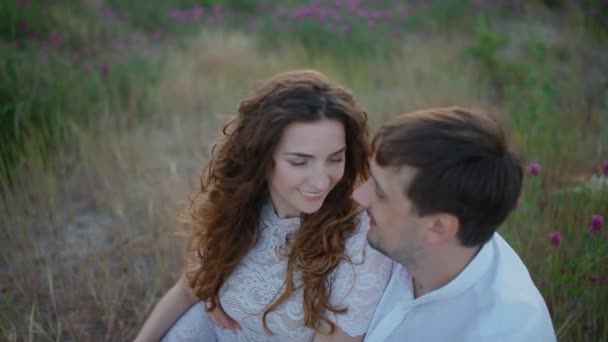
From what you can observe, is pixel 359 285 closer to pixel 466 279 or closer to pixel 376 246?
pixel 376 246

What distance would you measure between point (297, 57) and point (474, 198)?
4.59 meters

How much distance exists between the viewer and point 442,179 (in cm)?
180

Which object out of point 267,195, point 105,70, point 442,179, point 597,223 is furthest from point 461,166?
point 105,70

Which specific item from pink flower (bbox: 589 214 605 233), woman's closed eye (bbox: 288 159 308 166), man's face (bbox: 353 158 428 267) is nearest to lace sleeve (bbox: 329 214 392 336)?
man's face (bbox: 353 158 428 267)

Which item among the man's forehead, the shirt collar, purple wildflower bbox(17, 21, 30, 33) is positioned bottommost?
purple wildflower bbox(17, 21, 30, 33)

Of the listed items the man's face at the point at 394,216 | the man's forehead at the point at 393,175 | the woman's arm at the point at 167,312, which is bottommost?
the woman's arm at the point at 167,312

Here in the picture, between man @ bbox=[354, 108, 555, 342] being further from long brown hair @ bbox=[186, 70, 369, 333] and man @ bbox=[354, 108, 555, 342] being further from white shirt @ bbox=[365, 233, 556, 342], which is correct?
long brown hair @ bbox=[186, 70, 369, 333]

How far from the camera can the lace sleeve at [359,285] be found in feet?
6.72

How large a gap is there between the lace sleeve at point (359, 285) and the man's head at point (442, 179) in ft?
0.46

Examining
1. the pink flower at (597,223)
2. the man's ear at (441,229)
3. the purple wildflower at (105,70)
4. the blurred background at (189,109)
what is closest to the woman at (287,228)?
the man's ear at (441,229)

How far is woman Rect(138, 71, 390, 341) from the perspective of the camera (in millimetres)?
2100

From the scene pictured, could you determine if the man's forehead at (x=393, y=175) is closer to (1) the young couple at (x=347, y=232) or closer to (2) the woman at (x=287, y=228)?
(1) the young couple at (x=347, y=232)

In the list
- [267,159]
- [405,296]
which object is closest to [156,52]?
[267,159]

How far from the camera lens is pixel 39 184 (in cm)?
395
